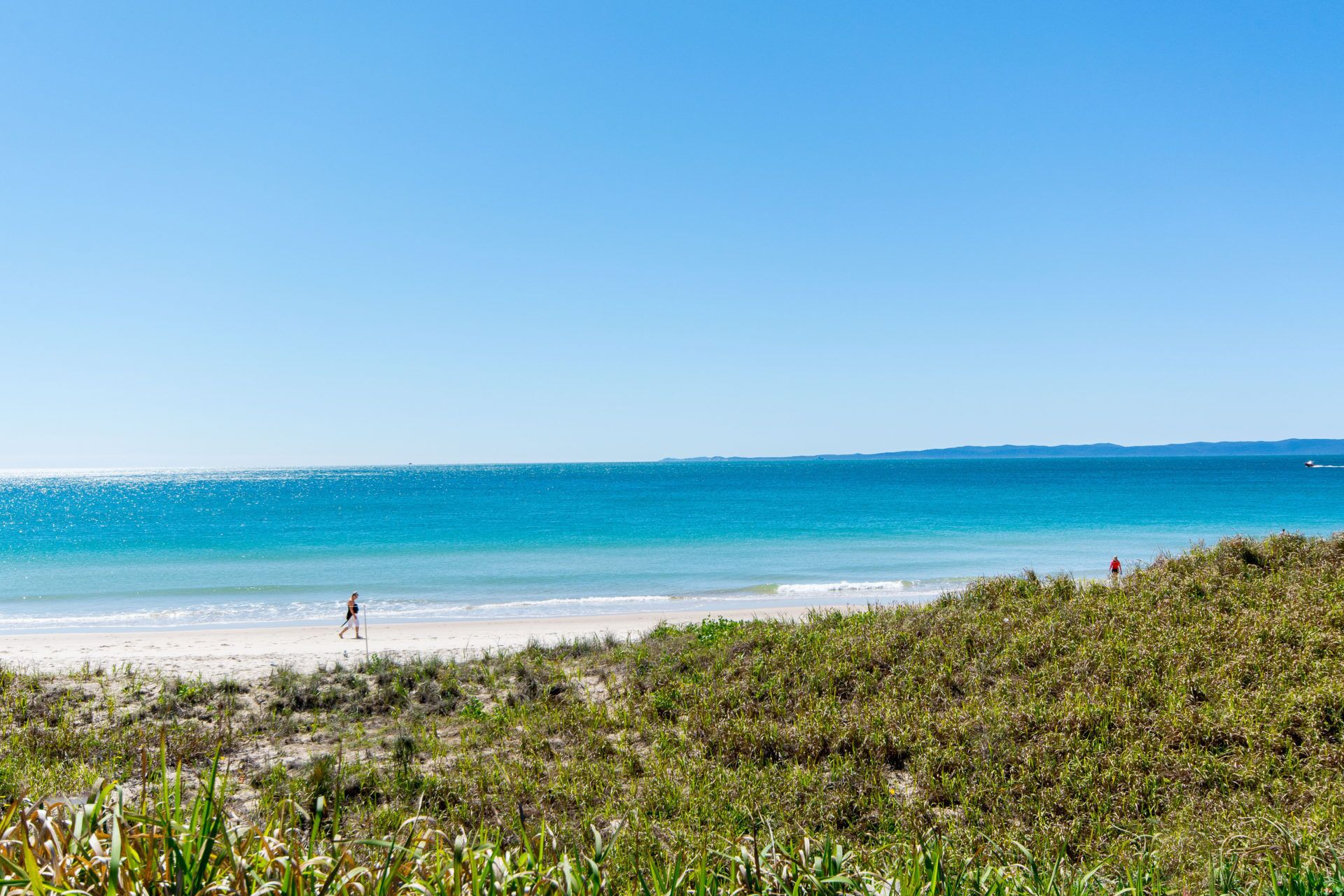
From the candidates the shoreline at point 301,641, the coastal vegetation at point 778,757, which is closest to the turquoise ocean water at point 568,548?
the shoreline at point 301,641

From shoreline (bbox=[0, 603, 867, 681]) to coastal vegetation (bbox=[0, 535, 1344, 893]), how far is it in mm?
5708

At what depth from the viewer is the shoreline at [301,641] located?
17.8m

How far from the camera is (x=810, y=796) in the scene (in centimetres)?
689

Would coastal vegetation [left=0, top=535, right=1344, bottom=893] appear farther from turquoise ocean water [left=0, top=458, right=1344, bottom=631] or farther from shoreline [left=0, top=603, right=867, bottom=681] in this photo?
turquoise ocean water [left=0, top=458, right=1344, bottom=631]

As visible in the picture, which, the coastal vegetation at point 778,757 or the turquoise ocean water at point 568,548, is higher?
the coastal vegetation at point 778,757

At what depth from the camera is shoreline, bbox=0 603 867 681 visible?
58.4 feet

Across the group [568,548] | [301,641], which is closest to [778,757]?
[301,641]

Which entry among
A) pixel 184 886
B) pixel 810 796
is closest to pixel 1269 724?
pixel 810 796

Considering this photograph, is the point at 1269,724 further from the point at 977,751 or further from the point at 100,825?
the point at 100,825

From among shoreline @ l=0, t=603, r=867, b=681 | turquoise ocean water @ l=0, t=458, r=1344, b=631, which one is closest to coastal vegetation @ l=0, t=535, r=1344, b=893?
shoreline @ l=0, t=603, r=867, b=681

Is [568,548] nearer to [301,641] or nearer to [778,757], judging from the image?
[301,641]

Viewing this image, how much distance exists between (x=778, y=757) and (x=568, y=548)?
37.6 metres

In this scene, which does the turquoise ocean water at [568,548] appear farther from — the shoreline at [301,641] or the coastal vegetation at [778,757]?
the coastal vegetation at [778,757]

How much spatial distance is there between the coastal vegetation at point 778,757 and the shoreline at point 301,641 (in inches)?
225
